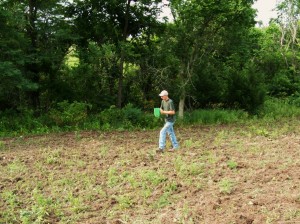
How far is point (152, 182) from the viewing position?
7172 mm

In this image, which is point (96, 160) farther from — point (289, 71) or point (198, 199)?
point (289, 71)

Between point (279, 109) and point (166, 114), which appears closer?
point (166, 114)

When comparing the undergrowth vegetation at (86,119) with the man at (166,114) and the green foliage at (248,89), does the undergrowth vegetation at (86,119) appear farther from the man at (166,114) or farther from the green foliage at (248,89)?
the man at (166,114)

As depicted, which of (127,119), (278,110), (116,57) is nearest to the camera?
(127,119)

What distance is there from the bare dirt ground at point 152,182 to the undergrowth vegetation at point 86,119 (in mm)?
3786

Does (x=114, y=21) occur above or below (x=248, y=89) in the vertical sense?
above

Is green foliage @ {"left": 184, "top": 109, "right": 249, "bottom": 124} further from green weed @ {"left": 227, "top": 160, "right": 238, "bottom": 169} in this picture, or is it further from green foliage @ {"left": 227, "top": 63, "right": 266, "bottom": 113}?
green weed @ {"left": 227, "top": 160, "right": 238, "bottom": 169}

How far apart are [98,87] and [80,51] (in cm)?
286

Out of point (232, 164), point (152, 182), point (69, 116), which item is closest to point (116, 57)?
point (69, 116)

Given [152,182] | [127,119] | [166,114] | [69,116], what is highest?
[166,114]

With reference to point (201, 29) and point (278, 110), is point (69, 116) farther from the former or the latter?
point (278, 110)

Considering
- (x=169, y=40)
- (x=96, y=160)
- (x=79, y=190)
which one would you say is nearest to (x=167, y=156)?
(x=96, y=160)

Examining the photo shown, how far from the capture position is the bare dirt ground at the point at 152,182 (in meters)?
5.72

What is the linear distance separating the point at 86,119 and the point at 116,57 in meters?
3.56
